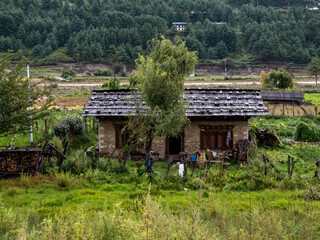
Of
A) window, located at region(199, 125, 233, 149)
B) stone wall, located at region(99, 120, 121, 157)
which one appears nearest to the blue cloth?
window, located at region(199, 125, 233, 149)

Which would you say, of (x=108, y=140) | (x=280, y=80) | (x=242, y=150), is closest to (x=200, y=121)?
(x=242, y=150)

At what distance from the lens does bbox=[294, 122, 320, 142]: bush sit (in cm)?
2012

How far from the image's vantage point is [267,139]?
63.4ft

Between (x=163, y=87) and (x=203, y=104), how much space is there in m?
4.43

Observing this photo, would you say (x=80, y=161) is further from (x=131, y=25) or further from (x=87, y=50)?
(x=131, y=25)

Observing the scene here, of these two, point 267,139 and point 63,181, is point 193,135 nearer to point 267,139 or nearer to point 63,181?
point 267,139

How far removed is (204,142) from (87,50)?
10352cm

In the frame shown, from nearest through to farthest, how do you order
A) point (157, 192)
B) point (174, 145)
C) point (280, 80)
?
point (157, 192), point (174, 145), point (280, 80)

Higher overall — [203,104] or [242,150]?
[203,104]

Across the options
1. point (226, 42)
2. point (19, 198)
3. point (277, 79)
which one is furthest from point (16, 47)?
point (19, 198)

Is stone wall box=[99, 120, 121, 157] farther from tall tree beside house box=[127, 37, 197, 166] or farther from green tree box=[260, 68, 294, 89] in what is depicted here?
green tree box=[260, 68, 294, 89]

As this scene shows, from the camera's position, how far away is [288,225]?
22.5 feet

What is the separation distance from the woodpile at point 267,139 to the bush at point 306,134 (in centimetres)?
220

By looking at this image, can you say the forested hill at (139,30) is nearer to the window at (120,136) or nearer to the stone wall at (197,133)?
the window at (120,136)
